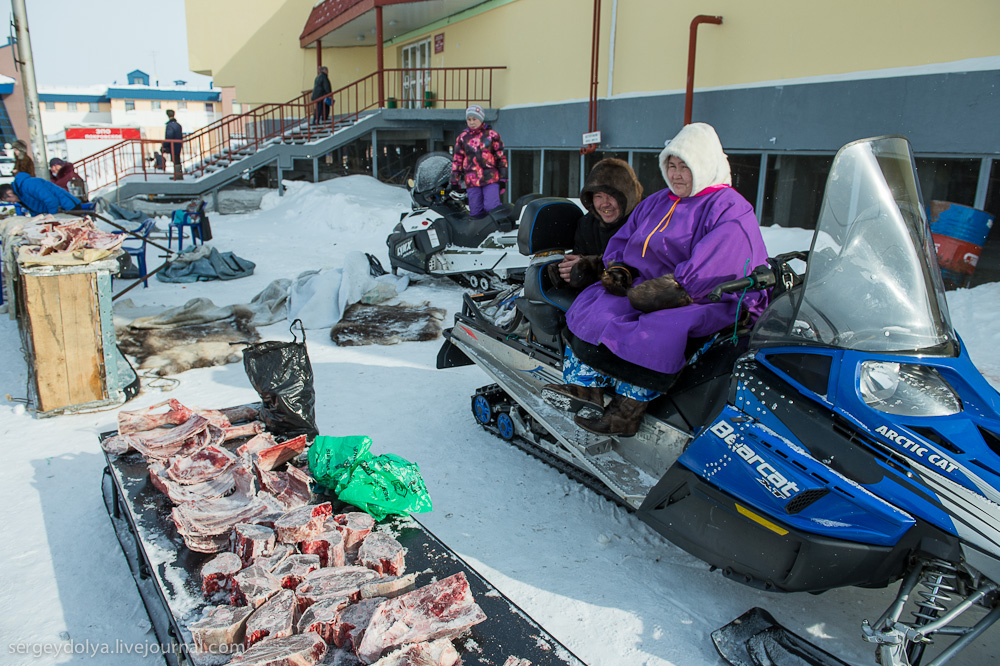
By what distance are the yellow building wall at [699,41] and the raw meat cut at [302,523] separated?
21.8ft

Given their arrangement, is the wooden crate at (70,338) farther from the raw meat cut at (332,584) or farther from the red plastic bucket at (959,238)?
the red plastic bucket at (959,238)

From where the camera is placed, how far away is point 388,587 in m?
2.16

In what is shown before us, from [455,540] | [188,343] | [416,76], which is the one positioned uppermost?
[416,76]

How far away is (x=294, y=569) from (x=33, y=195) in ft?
21.9

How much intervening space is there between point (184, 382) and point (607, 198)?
10.8ft

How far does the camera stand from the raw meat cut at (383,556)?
2.26 m

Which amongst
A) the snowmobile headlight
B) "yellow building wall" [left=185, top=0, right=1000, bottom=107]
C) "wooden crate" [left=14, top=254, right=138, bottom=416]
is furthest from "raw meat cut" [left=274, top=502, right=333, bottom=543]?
"yellow building wall" [left=185, top=0, right=1000, bottom=107]

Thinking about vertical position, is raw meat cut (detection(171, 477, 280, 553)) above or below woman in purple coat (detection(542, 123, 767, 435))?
below

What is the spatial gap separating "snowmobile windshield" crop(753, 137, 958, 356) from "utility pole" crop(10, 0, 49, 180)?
888cm

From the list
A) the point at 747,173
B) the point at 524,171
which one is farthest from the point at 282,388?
the point at 524,171

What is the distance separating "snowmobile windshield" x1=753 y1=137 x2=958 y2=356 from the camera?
204 centimetres

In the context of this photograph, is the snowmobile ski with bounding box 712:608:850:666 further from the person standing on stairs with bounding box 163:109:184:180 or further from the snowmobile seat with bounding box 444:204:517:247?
the person standing on stairs with bounding box 163:109:184:180

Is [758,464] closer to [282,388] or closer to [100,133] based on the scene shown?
[282,388]

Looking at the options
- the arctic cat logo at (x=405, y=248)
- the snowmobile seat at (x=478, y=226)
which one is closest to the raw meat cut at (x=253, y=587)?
the snowmobile seat at (x=478, y=226)
